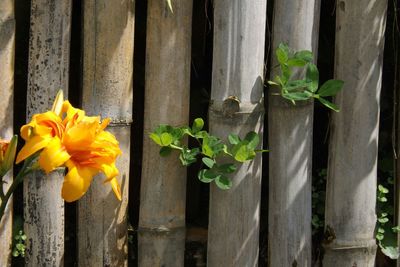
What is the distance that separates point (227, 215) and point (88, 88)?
59cm

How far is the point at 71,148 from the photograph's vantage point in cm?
163

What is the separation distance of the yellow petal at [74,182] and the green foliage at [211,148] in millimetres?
1015

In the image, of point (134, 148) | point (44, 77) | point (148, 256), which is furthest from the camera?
point (134, 148)

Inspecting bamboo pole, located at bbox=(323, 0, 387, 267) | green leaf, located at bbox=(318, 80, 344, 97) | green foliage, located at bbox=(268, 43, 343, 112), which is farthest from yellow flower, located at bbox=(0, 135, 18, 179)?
bamboo pole, located at bbox=(323, 0, 387, 267)

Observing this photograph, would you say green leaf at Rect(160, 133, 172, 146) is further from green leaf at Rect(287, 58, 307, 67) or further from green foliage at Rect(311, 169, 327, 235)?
green foliage at Rect(311, 169, 327, 235)

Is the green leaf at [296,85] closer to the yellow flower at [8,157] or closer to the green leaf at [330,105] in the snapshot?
the green leaf at [330,105]

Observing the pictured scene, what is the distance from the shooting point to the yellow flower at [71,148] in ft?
5.19

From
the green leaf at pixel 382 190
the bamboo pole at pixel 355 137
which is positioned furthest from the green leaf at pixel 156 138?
the green leaf at pixel 382 190

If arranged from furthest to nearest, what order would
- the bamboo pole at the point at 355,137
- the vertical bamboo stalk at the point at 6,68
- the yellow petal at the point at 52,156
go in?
the bamboo pole at the point at 355,137, the vertical bamboo stalk at the point at 6,68, the yellow petal at the point at 52,156

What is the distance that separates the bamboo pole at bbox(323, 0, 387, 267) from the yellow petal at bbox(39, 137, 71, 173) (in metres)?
1.44

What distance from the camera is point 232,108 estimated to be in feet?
8.78

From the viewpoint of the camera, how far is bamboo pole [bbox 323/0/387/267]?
280 centimetres

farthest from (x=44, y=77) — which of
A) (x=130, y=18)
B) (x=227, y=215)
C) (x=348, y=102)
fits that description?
(x=348, y=102)

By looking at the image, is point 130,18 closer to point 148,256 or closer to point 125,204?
point 125,204
